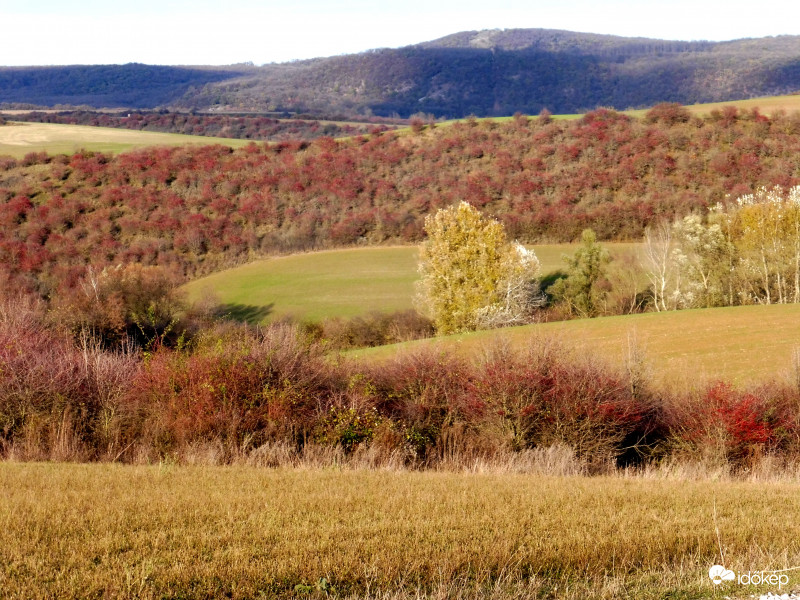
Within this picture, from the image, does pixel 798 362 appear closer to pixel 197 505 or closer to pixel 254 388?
pixel 254 388

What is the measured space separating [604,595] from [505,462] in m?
7.12

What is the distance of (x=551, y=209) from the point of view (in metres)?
66.6

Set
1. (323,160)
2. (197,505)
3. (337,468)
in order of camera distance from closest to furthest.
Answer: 1. (197,505)
2. (337,468)
3. (323,160)

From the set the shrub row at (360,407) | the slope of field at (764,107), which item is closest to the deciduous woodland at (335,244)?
the shrub row at (360,407)

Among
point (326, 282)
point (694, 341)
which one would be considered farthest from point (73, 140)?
point (694, 341)

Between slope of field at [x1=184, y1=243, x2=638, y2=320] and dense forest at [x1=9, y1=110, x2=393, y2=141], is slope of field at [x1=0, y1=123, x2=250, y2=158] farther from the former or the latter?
slope of field at [x1=184, y1=243, x2=638, y2=320]

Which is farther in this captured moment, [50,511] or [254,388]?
[254,388]

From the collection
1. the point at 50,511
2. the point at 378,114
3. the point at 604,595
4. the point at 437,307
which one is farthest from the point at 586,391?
the point at 378,114

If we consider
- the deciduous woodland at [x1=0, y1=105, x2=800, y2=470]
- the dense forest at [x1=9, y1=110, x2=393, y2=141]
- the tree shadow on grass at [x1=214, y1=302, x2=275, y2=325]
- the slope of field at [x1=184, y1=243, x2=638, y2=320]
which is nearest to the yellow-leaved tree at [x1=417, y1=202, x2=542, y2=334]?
the slope of field at [x1=184, y1=243, x2=638, y2=320]

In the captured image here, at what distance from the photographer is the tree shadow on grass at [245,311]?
49.1 meters

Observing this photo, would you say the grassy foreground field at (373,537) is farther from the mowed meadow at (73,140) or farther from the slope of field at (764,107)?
the mowed meadow at (73,140)

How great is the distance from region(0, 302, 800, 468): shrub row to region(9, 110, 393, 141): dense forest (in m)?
105

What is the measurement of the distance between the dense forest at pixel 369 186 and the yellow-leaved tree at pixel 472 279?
1974cm

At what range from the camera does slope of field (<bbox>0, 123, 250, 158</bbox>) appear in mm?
90025
